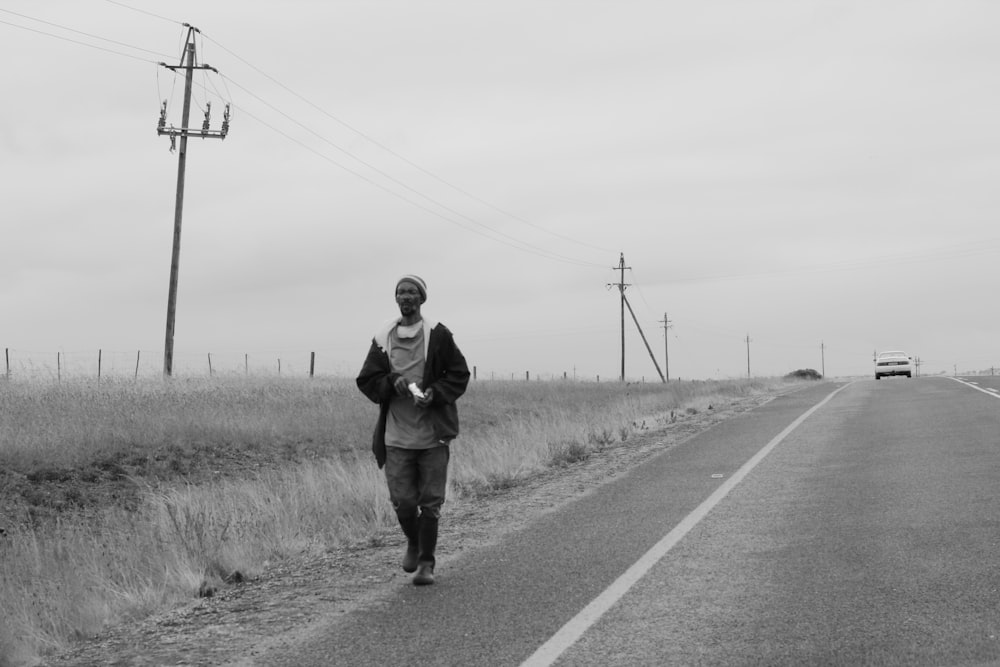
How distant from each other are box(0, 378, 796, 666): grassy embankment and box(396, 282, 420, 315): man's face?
2.46 meters

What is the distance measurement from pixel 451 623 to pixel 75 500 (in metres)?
11.7

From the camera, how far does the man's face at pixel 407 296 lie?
720 cm

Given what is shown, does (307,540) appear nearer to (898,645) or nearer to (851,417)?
(898,645)

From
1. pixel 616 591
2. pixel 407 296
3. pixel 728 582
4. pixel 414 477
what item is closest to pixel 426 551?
pixel 414 477

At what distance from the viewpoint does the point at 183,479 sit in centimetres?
1792

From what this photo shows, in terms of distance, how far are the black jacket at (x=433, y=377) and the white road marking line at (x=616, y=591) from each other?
150cm

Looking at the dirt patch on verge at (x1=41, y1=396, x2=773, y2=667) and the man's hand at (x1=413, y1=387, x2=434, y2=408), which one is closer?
the dirt patch on verge at (x1=41, y1=396, x2=773, y2=667)

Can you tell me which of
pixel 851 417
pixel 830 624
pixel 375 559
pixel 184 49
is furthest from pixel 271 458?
pixel 184 49

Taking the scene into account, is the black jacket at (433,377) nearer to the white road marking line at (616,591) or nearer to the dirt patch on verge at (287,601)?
the dirt patch on verge at (287,601)

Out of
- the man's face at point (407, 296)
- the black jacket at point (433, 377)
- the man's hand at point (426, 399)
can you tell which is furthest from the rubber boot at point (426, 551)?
the man's face at point (407, 296)

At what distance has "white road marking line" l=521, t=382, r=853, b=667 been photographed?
543cm

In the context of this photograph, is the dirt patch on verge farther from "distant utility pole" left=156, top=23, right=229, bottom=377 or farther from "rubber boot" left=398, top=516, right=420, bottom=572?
"distant utility pole" left=156, top=23, right=229, bottom=377

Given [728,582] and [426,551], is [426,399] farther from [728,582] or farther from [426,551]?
[728,582]

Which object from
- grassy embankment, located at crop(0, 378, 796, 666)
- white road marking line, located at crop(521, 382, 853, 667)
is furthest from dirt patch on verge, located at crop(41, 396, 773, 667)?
white road marking line, located at crop(521, 382, 853, 667)
